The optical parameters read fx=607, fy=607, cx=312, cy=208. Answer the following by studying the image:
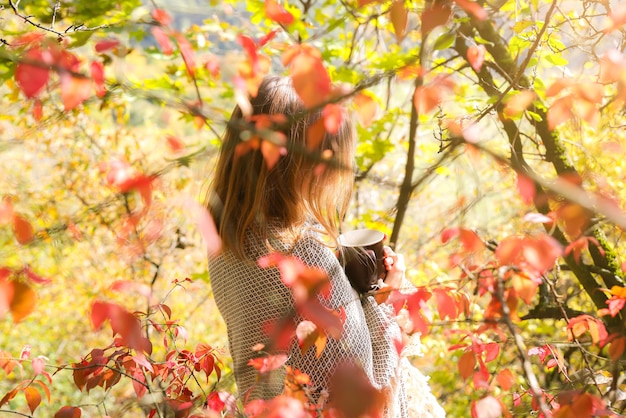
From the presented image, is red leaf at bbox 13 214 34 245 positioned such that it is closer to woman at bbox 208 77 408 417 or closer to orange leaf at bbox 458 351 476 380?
woman at bbox 208 77 408 417

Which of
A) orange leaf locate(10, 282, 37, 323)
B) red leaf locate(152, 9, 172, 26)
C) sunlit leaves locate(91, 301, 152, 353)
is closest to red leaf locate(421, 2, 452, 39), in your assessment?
red leaf locate(152, 9, 172, 26)

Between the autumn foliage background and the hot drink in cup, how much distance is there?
0.48 ft

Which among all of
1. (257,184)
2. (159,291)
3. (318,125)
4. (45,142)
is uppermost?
(318,125)

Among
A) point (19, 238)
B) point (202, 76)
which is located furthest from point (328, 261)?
point (202, 76)

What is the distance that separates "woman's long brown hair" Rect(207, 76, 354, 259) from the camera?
1.50 metres

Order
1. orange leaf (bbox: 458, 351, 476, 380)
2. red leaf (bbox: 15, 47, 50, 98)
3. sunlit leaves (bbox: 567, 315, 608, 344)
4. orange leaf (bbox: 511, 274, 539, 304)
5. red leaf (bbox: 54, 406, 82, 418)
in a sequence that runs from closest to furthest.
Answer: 1. red leaf (bbox: 15, 47, 50, 98)
2. orange leaf (bbox: 511, 274, 539, 304)
3. orange leaf (bbox: 458, 351, 476, 380)
4. red leaf (bbox: 54, 406, 82, 418)
5. sunlit leaves (bbox: 567, 315, 608, 344)

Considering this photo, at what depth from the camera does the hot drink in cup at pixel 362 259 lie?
1675mm

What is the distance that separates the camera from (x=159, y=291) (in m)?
5.02

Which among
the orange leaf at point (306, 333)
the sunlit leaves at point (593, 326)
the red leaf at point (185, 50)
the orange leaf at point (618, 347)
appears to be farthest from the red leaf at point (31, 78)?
the sunlit leaves at point (593, 326)

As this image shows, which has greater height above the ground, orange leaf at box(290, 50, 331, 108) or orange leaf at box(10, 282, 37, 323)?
orange leaf at box(290, 50, 331, 108)

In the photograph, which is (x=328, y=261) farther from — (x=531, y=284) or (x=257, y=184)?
(x=531, y=284)

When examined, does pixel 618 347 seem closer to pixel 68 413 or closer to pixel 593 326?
pixel 593 326

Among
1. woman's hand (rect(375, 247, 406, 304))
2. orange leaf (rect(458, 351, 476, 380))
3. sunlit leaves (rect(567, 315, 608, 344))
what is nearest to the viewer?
orange leaf (rect(458, 351, 476, 380))

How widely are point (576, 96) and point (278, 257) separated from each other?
83 centimetres
